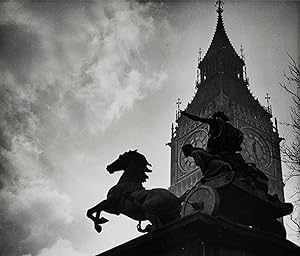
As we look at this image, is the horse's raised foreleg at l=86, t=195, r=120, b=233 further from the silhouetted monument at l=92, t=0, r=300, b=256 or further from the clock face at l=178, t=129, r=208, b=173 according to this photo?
the clock face at l=178, t=129, r=208, b=173

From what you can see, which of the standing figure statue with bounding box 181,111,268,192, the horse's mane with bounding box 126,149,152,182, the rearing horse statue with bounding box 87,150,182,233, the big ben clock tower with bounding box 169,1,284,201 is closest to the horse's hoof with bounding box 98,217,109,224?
the rearing horse statue with bounding box 87,150,182,233

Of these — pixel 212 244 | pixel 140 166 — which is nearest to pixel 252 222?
pixel 212 244

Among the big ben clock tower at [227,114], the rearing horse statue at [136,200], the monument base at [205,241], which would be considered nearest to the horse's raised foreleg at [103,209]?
the rearing horse statue at [136,200]

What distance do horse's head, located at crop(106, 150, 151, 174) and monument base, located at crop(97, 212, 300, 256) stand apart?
159 centimetres

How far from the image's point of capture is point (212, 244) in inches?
293

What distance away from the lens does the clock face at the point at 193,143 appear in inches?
2359

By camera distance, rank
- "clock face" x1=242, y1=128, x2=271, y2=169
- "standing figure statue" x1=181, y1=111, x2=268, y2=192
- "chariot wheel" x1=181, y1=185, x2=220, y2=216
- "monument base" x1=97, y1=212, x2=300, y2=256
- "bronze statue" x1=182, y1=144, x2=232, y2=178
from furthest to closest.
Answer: "clock face" x1=242, y1=128, x2=271, y2=169
"standing figure statue" x1=181, y1=111, x2=268, y2=192
"bronze statue" x1=182, y1=144, x2=232, y2=178
"chariot wheel" x1=181, y1=185, x2=220, y2=216
"monument base" x1=97, y1=212, x2=300, y2=256

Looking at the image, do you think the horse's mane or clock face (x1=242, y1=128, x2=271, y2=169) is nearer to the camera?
the horse's mane

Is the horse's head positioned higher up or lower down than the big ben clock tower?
lower down

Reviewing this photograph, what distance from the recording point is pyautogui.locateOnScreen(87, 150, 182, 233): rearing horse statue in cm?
851

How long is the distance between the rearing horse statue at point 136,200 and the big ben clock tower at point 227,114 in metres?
48.6

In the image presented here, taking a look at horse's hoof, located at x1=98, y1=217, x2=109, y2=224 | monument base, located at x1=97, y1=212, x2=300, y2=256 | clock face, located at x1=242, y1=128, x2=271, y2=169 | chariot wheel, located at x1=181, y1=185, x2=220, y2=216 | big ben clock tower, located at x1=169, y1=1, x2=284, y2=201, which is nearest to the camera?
monument base, located at x1=97, y1=212, x2=300, y2=256

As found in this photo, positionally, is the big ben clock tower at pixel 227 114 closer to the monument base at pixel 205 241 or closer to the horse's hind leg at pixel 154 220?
the horse's hind leg at pixel 154 220

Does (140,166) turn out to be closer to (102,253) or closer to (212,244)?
(102,253)
